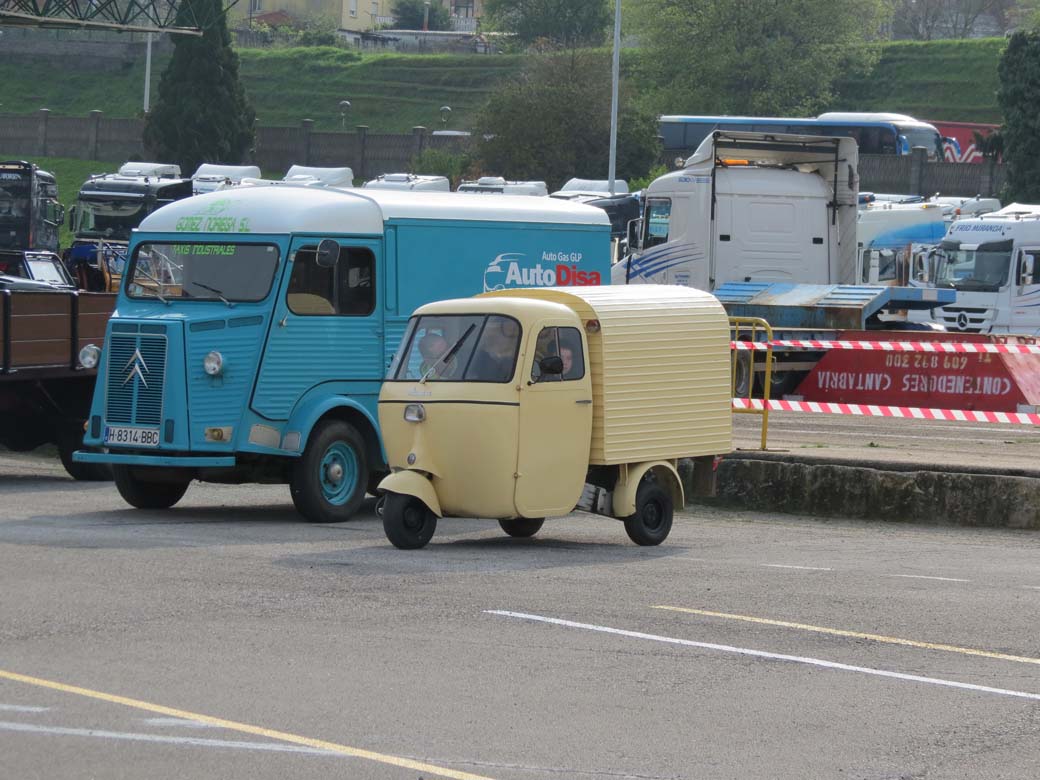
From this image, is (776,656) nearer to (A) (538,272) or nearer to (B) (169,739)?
(B) (169,739)

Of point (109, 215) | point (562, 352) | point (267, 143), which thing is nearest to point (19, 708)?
point (562, 352)

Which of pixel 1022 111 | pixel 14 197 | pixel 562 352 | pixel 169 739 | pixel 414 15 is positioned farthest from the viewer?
pixel 414 15

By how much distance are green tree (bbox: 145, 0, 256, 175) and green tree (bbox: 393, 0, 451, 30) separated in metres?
69.4

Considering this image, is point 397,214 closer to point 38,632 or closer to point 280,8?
point 38,632

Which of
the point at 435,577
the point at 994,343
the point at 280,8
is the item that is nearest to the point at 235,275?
the point at 435,577

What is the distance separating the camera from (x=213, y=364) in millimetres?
13477

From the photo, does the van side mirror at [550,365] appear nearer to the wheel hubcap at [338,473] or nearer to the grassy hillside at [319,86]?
the wheel hubcap at [338,473]

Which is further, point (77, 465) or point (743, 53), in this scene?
point (743, 53)

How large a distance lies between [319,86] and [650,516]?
97.4m

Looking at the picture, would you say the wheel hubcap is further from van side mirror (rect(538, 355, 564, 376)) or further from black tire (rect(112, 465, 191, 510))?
van side mirror (rect(538, 355, 564, 376))

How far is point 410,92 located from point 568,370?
95.8 metres

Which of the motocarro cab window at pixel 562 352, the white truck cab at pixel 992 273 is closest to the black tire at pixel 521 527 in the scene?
the motocarro cab window at pixel 562 352

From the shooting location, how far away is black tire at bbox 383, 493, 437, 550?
1202 centimetres

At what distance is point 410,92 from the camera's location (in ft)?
348
